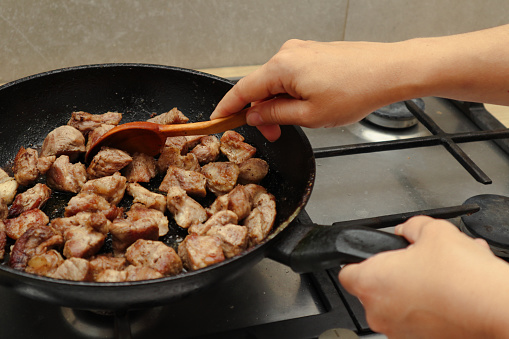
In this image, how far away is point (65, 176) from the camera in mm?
1291

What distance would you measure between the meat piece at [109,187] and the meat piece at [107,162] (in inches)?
1.2

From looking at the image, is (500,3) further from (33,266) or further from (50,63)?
(33,266)

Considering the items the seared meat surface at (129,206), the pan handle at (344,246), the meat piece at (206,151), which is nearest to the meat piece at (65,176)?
the seared meat surface at (129,206)

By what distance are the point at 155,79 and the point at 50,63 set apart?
1.62 ft

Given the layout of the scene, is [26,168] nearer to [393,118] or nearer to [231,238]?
[231,238]

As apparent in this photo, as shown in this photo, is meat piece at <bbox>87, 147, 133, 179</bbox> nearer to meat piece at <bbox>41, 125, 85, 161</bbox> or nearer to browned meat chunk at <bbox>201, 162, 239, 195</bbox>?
meat piece at <bbox>41, 125, 85, 161</bbox>

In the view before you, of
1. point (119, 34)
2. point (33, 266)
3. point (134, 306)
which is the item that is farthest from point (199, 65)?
point (134, 306)

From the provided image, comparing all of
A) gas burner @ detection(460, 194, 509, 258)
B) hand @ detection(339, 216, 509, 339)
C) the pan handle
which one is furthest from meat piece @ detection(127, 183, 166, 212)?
gas burner @ detection(460, 194, 509, 258)

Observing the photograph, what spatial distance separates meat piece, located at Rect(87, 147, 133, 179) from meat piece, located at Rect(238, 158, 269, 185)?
12.6 inches

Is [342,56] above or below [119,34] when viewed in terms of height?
above

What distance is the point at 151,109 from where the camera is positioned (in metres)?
1.58

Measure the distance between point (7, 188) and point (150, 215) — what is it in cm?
41

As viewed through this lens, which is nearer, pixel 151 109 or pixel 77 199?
pixel 77 199

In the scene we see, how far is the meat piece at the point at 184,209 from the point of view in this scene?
1.23m
